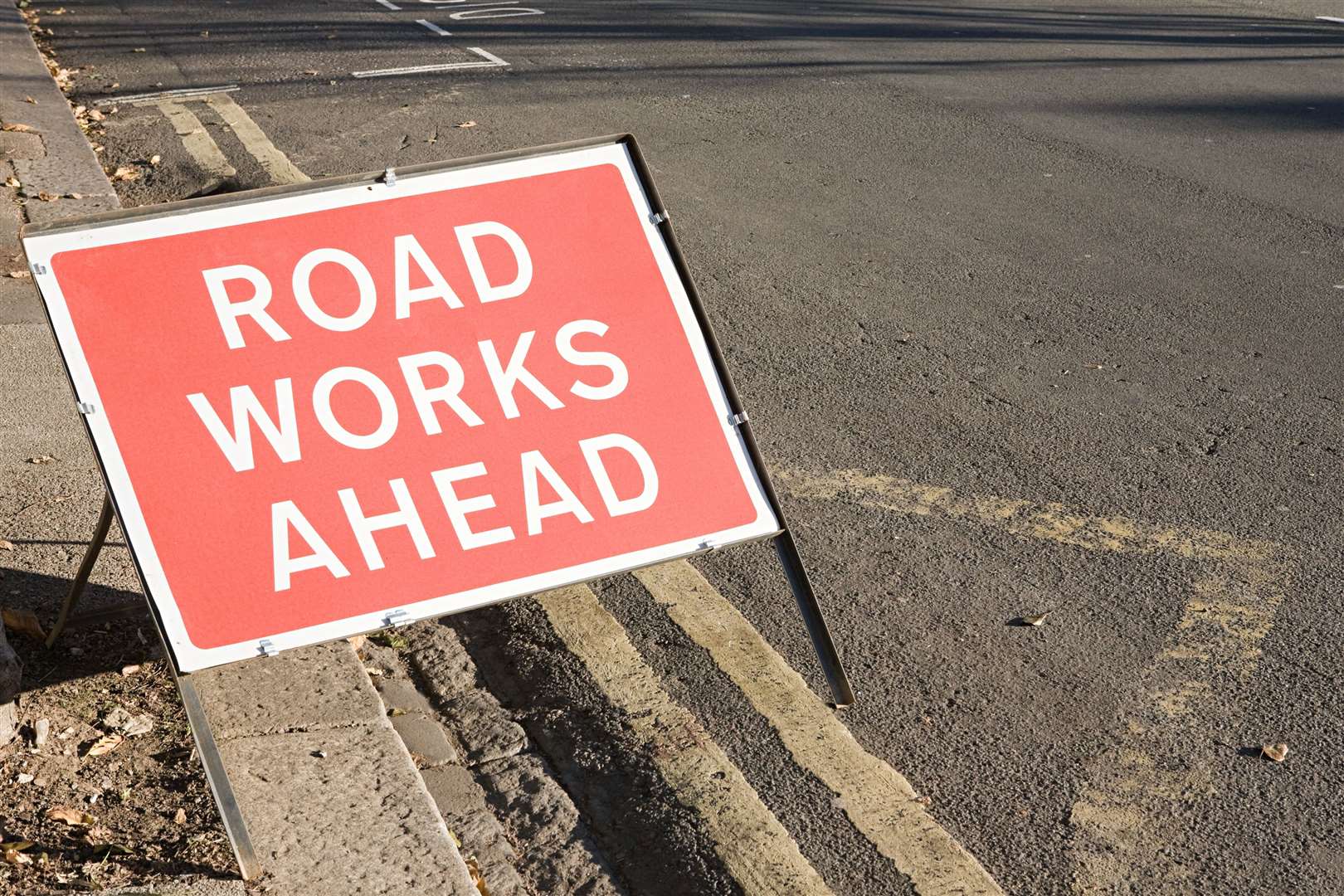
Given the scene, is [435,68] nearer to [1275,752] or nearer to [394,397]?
[394,397]

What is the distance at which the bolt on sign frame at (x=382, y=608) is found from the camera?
2791 mm

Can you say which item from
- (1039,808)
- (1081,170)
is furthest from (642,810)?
(1081,170)

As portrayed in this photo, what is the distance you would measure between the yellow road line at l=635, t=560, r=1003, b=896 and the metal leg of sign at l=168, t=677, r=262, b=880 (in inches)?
49.6

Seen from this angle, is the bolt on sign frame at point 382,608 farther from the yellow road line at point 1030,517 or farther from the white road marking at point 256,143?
the white road marking at point 256,143

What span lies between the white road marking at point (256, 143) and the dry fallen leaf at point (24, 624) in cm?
420

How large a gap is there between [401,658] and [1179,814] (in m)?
2.00

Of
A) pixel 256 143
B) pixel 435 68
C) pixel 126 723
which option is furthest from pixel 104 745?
pixel 435 68

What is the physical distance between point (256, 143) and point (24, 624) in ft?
19.9

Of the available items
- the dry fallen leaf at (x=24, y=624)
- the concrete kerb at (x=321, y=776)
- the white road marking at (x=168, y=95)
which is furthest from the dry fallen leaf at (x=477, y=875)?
the white road marking at (x=168, y=95)

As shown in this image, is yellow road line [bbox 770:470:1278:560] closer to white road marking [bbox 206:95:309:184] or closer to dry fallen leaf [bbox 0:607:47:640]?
dry fallen leaf [bbox 0:607:47:640]

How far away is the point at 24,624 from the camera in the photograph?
11.8 feet

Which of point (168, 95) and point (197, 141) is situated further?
point (168, 95)

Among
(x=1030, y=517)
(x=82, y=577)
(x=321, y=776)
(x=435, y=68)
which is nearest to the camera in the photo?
(x=321, y=776)

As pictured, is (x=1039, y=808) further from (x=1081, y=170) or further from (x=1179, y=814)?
(x=1081, y=170)
